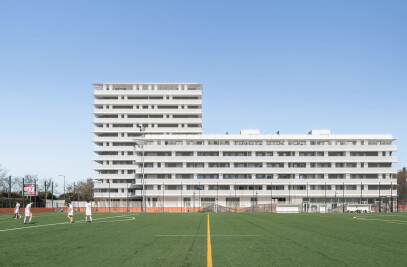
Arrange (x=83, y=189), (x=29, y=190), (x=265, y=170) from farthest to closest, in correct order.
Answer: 1. (x=83, y=189)
2. (x=265, y=170)
3. (x=29, y=190)

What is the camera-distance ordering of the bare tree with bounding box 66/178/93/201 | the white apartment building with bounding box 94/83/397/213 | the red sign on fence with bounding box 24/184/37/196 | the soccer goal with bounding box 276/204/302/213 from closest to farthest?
1. the red sign on fence with bounding box 24/184/37/196
2. the soccer goal with bounding box 276/204/302/213
3. the white apartment building with bounding box 94/83/397/213
4. the bare tree with bounding box 66/178/93/201

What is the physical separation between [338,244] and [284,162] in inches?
3877

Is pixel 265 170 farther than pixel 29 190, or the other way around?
pixel 265 170

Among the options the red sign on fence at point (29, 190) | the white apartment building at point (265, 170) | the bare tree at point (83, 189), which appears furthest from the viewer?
the bare tree at point (83, 189)

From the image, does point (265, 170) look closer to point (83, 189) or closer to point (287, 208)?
point (287, 208)

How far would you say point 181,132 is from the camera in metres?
134

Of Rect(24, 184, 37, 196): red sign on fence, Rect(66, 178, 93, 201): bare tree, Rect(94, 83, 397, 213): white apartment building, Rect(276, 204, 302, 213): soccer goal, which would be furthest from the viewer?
Rect(66, 178, 93, 201): bare tree

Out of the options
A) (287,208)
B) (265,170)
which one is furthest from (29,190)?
(265,170)

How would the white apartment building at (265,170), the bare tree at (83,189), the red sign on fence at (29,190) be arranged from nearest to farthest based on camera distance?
the red sign on fence at (29,190) < the white apartment building at (265,170) < the bare tree at (83,189)

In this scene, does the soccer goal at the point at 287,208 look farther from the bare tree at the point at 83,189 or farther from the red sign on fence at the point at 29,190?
the bare tree at the point at 83,189

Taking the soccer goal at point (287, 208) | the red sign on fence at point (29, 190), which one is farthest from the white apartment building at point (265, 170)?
the red sign on fence at point (29, 190)

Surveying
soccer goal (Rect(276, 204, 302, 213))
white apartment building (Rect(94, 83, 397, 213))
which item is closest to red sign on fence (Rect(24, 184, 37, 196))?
white apartment building (Rect(94, 83, 397, 213))

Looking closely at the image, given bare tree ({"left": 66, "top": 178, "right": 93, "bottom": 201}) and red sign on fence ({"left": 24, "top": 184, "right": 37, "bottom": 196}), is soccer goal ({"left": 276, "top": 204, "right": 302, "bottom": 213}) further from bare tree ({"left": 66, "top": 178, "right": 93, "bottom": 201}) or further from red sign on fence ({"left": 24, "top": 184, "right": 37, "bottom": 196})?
bare tree ({"left": 66, "top": 178, "right": 93, "bottom": 201})

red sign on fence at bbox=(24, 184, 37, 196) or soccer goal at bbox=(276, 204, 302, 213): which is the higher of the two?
red sign on fence at bbox=(24, 184, 37, 196)
